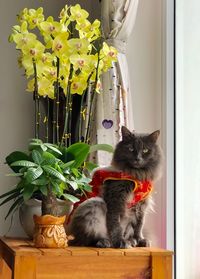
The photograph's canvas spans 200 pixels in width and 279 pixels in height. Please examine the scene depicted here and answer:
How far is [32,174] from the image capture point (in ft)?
4.95

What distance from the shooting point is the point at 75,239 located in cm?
163

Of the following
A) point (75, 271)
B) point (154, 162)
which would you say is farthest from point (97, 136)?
point (75, 271)

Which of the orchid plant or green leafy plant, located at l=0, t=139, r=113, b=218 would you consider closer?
green leafy plant, located at l=0, t=139, r=113, b=218

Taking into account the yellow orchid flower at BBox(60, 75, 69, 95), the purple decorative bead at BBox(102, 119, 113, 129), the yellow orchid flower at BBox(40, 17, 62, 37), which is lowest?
the purple decorative bead at BBox(102, 119, 113, 129)

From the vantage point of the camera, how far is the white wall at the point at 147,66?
6.81 feet

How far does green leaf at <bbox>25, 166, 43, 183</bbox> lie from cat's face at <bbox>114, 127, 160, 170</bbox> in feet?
1.02

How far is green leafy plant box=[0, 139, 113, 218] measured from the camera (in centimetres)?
154

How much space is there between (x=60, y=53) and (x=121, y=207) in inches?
22.2

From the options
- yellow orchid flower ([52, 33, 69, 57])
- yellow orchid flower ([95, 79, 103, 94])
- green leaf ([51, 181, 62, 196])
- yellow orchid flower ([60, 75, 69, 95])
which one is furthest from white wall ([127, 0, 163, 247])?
green leaf ([51, 181, 62, 196])

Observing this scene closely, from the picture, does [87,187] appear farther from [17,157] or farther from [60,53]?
[60,53]

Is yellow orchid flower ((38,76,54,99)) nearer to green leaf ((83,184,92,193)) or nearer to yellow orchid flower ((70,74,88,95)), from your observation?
yellow orchid flower ((70,74,88,95))
